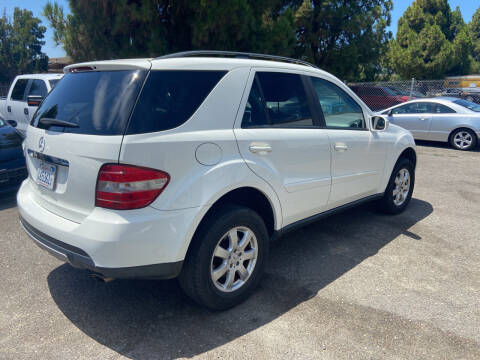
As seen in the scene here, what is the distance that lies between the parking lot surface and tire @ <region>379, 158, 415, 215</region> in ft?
2.05

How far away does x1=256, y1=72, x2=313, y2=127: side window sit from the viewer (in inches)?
124

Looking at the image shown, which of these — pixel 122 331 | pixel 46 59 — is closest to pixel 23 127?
pixel 122 331

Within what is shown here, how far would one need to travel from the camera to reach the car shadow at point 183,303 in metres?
2.60

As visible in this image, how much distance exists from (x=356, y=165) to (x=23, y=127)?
25.0 feet

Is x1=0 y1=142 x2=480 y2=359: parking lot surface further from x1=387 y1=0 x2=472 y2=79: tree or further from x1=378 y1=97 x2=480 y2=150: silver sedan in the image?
x1=387 y1=0 x2=472 y2=79: tree

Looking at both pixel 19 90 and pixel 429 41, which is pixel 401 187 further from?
pixel 429 41

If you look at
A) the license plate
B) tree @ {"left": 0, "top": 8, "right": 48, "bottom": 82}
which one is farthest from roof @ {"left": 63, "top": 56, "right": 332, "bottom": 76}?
tree @ {"left": 0, "top": 8, "right": 48, "bottom": 82}

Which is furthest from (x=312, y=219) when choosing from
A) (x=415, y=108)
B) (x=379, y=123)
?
(x=415, y=108)

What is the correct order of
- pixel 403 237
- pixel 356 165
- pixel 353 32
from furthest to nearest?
pixel 353 32 < pixel 403 237 < pixel 356 165

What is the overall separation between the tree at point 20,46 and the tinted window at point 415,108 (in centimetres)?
2454

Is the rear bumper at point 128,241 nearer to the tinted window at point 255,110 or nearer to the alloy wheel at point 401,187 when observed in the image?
the tinted window at point 255,110

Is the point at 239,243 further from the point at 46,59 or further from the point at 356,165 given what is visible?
the point at 46,59

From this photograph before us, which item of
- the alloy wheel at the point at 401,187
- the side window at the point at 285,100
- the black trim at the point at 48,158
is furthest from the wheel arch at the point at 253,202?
the alloy wheel at the point at 401,187

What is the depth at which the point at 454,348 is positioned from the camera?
254cm
